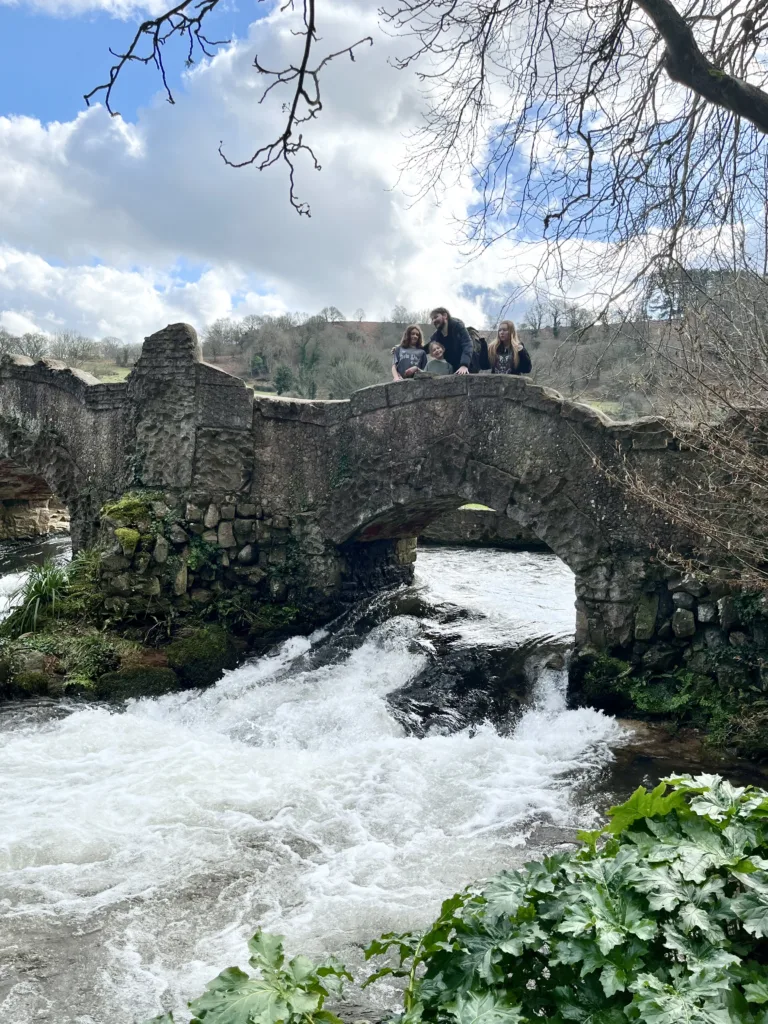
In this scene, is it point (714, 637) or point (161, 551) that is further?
point (161, 551)

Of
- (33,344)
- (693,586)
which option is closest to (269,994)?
(693,586)

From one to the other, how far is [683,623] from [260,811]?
3.60m

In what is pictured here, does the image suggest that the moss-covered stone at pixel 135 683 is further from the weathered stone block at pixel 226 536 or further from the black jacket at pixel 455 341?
the black jacket at pixel 455 341

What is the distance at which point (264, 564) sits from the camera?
888cm

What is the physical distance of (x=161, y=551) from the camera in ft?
27.6

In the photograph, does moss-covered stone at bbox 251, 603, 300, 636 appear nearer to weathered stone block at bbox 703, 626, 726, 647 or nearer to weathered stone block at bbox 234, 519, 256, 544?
weathered stone block at bbox 234, 519, 256, 544

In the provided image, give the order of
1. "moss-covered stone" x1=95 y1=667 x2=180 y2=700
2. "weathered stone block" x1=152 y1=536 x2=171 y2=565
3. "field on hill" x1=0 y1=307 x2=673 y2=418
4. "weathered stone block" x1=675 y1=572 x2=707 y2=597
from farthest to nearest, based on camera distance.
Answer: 1. "field on hill" x1=0 y1=307 x2=673 y2=418
2. "weathered stone block" x1=152 y1=536 x2=171 y2=565
3. "moss-covered stone" x1=95 y1=667 x2=180 y2=700
4. "weathered stone block" x1=675 y1=572 x2=707 y2=597

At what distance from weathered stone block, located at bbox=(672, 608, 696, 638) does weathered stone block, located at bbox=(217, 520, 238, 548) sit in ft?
15.2

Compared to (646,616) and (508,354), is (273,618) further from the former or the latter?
(646,616)

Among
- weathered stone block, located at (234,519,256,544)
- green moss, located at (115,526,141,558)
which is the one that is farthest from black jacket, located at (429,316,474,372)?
green moss, located at (115,526,141,558)

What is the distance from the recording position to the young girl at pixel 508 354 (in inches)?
316

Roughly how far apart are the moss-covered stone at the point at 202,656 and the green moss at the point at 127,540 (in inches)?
41.3

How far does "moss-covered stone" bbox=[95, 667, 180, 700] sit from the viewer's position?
291 inches

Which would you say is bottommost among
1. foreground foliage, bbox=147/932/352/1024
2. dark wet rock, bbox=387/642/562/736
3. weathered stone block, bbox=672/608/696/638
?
dark wet rock, bbox=387/642/562/736
